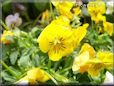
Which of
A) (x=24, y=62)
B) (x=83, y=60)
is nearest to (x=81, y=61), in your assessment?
(x=83, y=60)

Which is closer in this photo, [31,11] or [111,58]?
[111,58]

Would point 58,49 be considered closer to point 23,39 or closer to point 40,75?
point 40,75

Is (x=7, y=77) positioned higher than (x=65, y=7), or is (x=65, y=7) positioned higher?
(x=65, y=7)

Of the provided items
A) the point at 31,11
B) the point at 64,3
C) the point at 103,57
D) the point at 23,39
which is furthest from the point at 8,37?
the point at 31,11

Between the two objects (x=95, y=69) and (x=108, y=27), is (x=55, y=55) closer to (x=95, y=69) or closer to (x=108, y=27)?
(x=95, y=69)

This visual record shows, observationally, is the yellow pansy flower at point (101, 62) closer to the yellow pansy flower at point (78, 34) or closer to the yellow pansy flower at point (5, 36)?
the yellow pansy flower at point (78, 34)

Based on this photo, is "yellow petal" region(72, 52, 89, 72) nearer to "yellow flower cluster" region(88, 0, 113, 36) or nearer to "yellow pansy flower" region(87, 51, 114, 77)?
"yellow pansy flower" region(87, 51, 114, 77)

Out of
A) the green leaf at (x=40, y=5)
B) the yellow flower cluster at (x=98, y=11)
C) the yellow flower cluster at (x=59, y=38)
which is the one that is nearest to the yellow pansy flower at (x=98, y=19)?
the yellow flower cluster at (x=98, y=11)
